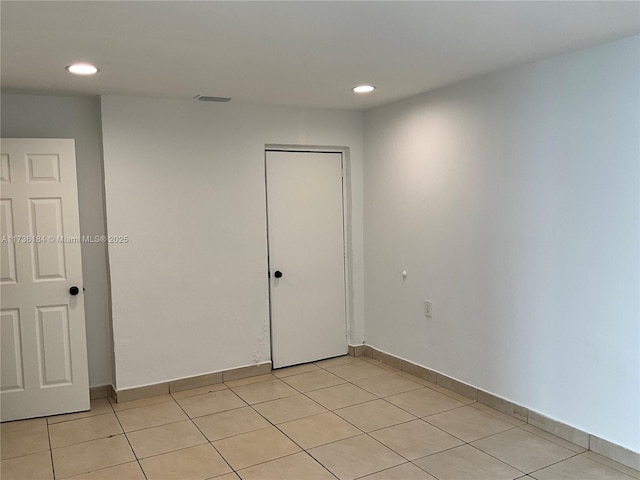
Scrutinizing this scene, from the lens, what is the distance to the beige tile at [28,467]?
2869 millimetres

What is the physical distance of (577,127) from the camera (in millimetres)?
2975

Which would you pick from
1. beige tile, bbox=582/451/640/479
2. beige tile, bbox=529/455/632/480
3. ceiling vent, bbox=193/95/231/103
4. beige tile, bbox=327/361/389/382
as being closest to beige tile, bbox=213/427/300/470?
beige tile, bbox=327/361/389/382

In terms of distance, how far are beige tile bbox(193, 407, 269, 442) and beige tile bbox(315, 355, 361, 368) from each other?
111 centimetres

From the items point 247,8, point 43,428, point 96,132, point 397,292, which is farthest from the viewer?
point 397,292

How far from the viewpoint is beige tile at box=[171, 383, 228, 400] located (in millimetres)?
4059

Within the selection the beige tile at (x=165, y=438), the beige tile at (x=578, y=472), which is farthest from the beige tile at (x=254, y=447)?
the beige tile at (x=578, y=472)

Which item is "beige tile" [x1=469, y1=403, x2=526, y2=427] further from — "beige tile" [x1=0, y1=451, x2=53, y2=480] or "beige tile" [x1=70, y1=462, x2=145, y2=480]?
"beige tile" [x1=0, y1=451, x2=53, y2=480]

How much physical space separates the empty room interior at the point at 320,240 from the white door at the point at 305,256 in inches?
0.9

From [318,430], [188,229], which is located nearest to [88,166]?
[188,229]

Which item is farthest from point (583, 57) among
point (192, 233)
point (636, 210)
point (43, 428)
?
point (43, 428)

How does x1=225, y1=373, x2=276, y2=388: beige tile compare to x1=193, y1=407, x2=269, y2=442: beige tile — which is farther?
x1=225, y1=373, x2=276, y2=388: beige tile

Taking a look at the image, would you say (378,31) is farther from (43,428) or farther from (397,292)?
(43,428)

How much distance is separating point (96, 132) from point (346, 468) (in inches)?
118

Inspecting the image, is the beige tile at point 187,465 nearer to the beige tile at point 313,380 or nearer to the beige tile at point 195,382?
the beige tile at point 195,382
